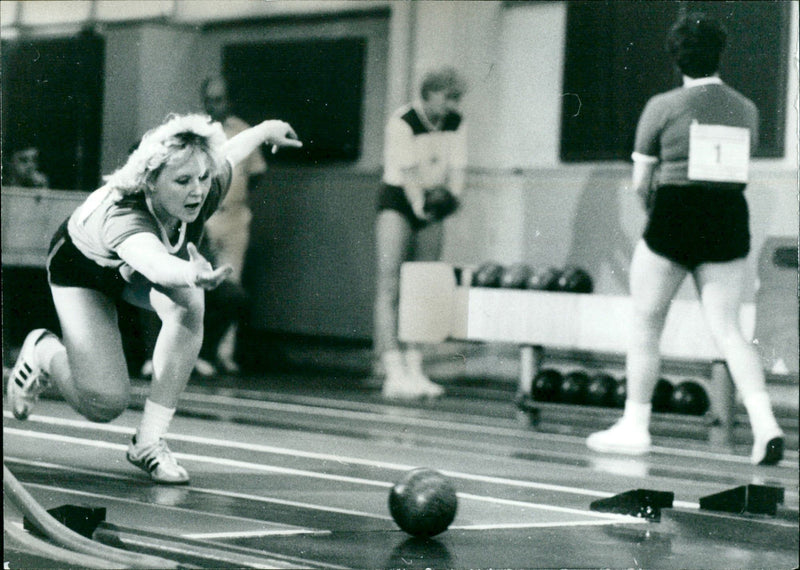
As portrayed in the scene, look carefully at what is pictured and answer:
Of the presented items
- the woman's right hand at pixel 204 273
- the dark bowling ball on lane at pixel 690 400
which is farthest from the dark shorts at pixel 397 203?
the woman's right hand at pixel 204 273

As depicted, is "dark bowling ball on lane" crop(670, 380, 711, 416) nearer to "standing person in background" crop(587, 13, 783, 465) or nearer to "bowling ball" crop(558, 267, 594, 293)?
"bowling ball" crop(558, 267, 594, 293)

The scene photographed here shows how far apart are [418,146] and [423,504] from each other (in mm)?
2110

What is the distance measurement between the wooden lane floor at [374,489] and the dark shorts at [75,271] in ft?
1.24

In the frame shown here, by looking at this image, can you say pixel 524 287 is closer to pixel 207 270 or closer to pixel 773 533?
pixel 773 533

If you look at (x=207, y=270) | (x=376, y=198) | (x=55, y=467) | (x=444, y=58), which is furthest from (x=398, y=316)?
(x=207, y=270)

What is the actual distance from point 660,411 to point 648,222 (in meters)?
1.51

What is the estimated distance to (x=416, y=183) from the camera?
5363 millimetres

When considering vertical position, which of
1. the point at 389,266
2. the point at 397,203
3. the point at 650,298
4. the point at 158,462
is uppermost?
the point at 397,203

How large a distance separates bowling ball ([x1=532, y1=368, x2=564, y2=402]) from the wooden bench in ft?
0.23

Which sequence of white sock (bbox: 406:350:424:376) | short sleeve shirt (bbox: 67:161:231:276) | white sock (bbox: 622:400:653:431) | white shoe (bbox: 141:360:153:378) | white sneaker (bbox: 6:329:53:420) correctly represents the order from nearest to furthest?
1. short sleeve shirt (bbox: 67:161:231:276)
2. white shoe (bbox: 141:360:153:378)
3. white sneaker (bbox: 6:329:53:420)
4. white sock (bbox: 622:400:653:431)
5. white sock (bbox: 406:350:424:376)

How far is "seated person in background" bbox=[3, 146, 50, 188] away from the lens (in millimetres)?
3990

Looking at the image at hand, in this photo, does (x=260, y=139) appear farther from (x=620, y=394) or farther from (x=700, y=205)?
(x=620, y=394)

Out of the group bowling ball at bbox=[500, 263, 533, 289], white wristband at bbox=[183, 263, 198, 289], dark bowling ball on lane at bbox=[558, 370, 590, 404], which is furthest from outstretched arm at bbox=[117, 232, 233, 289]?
bowling ball at bbox=[500, 263, 533, 289]

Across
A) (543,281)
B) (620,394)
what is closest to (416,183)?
(543,281)
